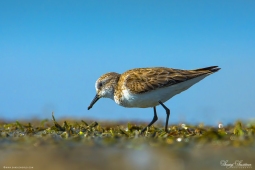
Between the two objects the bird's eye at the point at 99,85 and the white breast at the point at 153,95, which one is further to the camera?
the bird's eye at the point at 99,85

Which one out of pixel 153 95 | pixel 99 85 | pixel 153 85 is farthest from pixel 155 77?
pixel 99 85

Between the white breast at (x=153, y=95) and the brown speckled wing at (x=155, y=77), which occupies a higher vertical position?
the brown speckled wing at (x=155, y=77)

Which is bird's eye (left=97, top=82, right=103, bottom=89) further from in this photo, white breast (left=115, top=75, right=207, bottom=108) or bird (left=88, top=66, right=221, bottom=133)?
white breast (left=115, top=75, right=207, bottom=108)

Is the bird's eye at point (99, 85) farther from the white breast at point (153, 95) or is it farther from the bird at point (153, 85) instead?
the white breast at point (153, 95)

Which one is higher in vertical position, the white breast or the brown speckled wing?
the brown speckled wing

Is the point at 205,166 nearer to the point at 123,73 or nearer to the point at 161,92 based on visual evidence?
the point at 161,92

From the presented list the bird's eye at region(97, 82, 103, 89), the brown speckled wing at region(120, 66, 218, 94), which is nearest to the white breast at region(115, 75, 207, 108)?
the brown speckled wing at region(120, 66, 218, 94)

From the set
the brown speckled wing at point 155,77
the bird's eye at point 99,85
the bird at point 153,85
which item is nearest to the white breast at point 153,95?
the bird at point 153,85

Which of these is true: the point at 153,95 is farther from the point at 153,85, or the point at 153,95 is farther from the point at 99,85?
the point at 99,85
